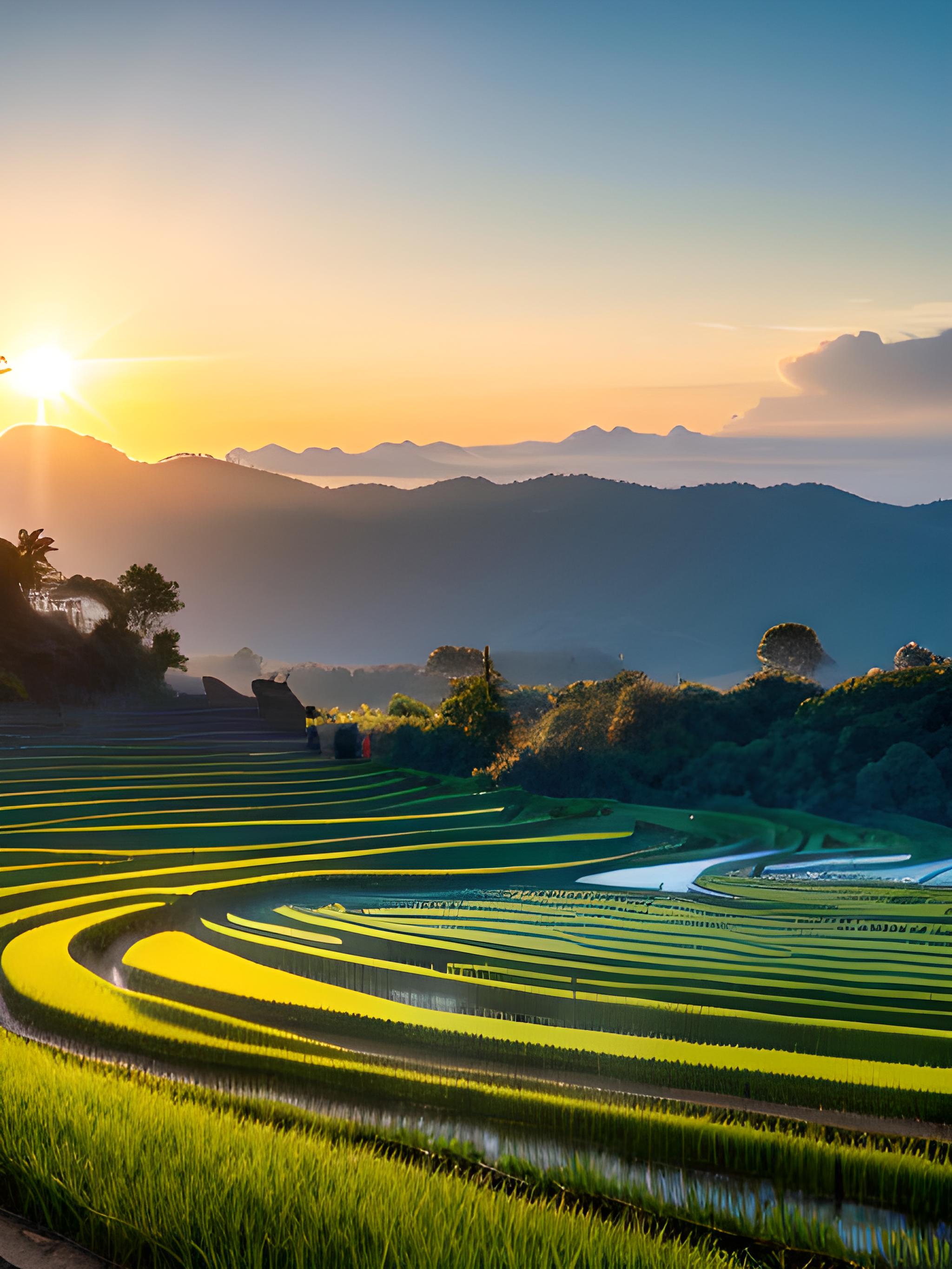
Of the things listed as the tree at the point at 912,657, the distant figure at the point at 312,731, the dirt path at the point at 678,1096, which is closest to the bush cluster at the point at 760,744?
the distant figure at the point at 312,731

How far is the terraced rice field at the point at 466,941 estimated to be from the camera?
7.69 meters

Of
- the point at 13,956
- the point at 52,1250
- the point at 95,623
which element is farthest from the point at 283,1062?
the point at 95,623

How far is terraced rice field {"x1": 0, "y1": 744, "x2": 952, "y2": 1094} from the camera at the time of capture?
7691 millimetres

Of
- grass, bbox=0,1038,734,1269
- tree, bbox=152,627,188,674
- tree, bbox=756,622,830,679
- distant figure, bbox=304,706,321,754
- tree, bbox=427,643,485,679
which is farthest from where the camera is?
tree, bbox=427,643,485,679

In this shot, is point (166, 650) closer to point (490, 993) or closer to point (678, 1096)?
point (490, 993)

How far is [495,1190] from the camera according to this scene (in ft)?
15.1

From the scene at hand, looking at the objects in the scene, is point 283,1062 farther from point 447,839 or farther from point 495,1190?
point 447,839

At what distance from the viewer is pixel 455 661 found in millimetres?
76500

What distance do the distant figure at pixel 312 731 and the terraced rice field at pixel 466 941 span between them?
9.29m

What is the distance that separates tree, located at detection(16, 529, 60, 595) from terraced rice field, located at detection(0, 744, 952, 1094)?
81.6 ft

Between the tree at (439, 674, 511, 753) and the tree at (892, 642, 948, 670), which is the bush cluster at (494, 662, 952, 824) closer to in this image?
the tree at (439, 674, 511, 753)

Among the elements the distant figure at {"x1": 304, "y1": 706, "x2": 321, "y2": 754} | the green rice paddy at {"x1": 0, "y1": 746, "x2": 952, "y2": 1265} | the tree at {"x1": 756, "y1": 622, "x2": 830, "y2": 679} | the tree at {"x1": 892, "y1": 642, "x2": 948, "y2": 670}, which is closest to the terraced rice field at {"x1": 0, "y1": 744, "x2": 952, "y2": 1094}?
the green rice paddy at {"x1": 0, "y1": 746, "x2": 952, "y2": 1265}

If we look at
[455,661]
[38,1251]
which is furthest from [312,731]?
[455,661]

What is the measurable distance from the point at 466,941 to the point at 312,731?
21.0 metres
